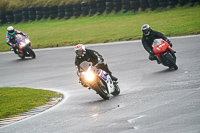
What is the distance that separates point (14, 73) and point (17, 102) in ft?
22.0

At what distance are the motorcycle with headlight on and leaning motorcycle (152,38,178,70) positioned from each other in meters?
3.04

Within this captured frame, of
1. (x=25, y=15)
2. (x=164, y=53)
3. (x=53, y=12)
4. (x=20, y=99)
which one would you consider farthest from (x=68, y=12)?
(x=20, y=99)

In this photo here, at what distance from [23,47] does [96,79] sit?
39.1 feet

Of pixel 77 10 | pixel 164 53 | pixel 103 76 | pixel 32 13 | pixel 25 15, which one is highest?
pixel 103 76

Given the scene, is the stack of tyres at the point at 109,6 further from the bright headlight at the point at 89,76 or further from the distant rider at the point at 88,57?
the bright headlight at the point at 89,76

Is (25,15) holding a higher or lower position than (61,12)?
lower

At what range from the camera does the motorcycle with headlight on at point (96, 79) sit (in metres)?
10.9

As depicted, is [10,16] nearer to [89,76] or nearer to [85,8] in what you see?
[85,8]

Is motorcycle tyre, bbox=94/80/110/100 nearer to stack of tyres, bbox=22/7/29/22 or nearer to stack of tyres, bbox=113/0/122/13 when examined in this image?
stack of tyres, bbox=113/0/122/13

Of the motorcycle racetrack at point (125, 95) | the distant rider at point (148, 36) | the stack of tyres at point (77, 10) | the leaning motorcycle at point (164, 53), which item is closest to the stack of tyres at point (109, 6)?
the stack of tyres at point (77, 10)

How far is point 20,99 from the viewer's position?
42.9 feet

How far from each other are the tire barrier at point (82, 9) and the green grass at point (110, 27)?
15.9 inches

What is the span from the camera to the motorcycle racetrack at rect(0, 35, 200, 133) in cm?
802

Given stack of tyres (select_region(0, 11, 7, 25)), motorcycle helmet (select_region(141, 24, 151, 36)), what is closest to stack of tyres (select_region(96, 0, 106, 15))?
stack of tyres (select_region(0, 11, 7, 25))
